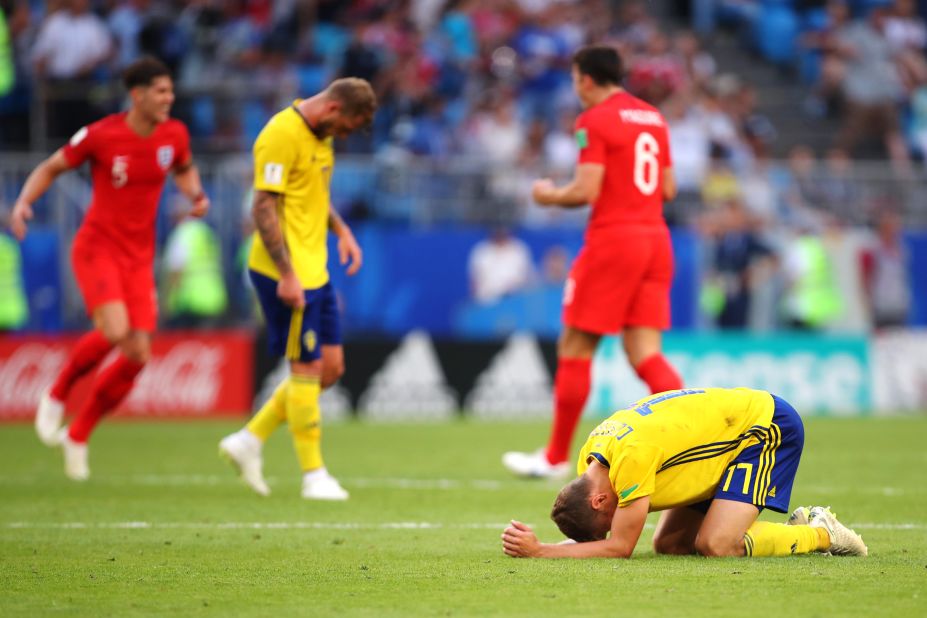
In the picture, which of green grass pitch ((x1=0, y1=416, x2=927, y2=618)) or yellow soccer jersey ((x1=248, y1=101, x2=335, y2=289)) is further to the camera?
yellow soccer jersey ((x1=248, y1=101, x2=335, y2=289))

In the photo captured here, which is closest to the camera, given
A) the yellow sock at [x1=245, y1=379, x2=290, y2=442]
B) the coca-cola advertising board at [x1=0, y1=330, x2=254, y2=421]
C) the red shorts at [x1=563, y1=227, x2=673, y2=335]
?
the yellow sock at [x1=245, y1=379, x2=290, y2=442]

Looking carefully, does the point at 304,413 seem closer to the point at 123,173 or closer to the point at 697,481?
the point at 123,173

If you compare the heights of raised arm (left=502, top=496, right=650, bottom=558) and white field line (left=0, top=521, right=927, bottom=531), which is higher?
raised arm (left=502, top=496, right=650, bottom=558)

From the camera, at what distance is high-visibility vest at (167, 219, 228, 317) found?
58.3ft

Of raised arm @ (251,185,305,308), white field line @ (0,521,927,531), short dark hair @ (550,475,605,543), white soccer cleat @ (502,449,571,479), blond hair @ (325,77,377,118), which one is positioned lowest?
white soccer cleat @ (502,449,571,479)

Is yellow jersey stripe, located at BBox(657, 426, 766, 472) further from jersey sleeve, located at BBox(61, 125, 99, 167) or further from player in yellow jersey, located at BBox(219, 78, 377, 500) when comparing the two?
jersey sleeve, located at BBox(61, 125, 99, 167)

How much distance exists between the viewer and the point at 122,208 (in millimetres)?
10016

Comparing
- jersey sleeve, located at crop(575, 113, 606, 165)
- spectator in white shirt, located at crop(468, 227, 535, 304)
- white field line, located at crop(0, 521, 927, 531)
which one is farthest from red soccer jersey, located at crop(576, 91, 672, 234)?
spectator in white shirt, located at crop(468, 227, 535, 304)

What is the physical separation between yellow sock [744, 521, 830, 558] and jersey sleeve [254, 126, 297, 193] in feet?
11.8

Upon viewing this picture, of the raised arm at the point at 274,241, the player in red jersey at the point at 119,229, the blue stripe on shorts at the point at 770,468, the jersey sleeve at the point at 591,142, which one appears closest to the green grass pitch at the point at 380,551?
the blue stripe on shorts at the point at 770,468

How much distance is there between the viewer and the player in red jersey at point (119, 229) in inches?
386

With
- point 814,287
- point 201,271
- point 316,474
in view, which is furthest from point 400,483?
point 814,287

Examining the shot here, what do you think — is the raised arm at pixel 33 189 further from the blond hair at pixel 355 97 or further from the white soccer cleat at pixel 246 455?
the blond hair at pixel 355 97

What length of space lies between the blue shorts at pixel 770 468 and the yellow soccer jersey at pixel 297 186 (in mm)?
3391
